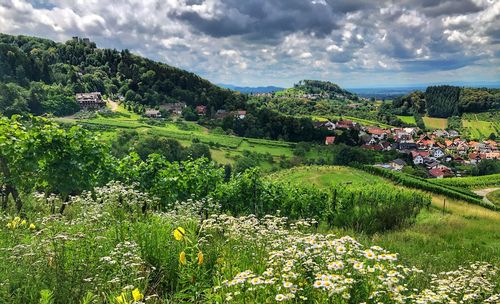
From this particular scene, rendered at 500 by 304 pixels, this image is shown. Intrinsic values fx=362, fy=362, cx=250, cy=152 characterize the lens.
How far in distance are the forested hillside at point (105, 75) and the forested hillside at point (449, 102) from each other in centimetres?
10338

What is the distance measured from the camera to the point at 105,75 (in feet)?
453

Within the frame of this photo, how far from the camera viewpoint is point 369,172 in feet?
185

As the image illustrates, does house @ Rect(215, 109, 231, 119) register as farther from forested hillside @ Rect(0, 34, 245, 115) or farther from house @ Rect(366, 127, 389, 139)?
house @ Rect(366, 127, 389, 139)

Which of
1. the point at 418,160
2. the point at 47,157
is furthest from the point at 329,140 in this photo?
the point at 47,157

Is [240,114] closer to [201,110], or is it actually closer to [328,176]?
[201,110]

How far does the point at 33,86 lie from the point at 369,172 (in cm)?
8464

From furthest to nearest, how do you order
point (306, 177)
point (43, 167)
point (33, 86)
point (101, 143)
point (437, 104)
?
point (437, 104) < point (33, 86) < point (306, 177) < point (101, 143) < point (43, 167)

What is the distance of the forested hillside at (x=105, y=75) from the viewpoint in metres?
109

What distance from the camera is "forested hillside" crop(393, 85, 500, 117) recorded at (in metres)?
174

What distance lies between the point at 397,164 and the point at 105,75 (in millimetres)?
108406

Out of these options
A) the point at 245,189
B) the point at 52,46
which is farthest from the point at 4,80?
the point at 245,189

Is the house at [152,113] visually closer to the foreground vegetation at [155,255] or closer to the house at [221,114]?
the house at [221,114]

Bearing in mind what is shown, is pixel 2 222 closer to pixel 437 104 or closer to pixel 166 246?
pixel 166 246

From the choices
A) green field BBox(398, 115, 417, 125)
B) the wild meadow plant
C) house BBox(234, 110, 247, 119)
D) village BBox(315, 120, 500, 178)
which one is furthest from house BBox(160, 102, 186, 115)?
the wild meadow plant
